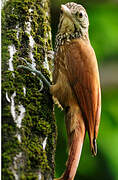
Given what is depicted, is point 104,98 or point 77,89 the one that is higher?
point 77,89

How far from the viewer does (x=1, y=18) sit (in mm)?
2508

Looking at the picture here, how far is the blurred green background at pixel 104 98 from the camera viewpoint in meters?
4.29

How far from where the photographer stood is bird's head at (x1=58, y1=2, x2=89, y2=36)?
3.15 metres

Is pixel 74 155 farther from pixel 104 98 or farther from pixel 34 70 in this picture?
pixel 104 98

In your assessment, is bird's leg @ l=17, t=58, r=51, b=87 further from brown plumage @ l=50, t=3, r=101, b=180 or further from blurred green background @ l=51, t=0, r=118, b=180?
blurred green background @ l=51, t=0, r=118, b=180

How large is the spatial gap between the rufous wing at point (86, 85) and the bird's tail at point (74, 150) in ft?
0.20

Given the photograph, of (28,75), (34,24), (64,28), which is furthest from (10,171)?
(64,28)

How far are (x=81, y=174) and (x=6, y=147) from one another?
7.84 feet

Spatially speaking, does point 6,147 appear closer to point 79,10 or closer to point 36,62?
point 36,62

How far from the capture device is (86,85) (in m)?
2.97

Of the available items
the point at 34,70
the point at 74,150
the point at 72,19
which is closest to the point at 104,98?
the point at 72,19

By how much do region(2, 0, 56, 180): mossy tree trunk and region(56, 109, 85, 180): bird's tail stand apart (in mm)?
239

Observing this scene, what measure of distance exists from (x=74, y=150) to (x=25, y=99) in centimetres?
61

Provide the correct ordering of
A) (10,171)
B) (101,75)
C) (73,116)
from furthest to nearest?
1. (101,75)
2. (73,116)
3. (10,171)
